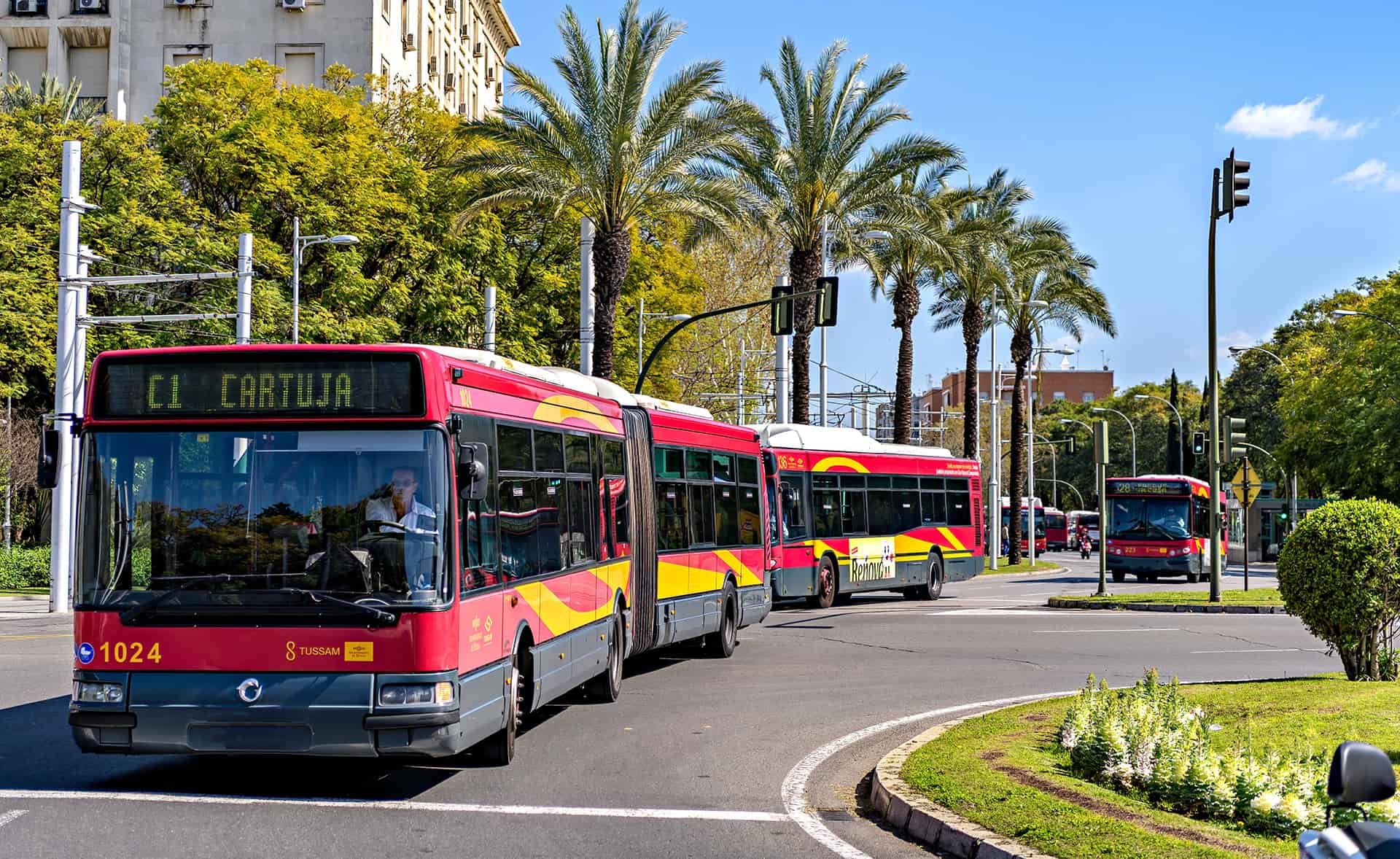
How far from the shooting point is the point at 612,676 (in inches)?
566

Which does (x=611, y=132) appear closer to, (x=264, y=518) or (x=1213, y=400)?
(x=1213, y=400)

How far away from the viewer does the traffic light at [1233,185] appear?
25.7m

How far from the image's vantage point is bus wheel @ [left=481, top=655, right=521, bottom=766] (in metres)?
10.5

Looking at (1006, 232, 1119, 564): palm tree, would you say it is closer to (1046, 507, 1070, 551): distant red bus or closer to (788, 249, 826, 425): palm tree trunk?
(788, 249, 826, 425): palm tree trunk

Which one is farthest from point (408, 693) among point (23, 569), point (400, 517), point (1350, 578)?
point (23, 569)

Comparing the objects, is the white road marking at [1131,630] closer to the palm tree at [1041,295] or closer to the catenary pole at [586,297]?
the catenary pole at [586,297]

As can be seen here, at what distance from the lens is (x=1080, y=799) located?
865cm

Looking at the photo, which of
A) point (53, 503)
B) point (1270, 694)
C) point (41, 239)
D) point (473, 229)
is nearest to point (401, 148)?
point (473, 229)

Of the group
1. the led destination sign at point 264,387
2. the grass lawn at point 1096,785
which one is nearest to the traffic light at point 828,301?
the grass lawn at point 1096,785

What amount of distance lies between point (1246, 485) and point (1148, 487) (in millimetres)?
10844

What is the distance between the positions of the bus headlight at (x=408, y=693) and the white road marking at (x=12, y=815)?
82.4 inches

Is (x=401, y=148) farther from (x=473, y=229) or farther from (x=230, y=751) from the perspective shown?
(x=230, y=751)

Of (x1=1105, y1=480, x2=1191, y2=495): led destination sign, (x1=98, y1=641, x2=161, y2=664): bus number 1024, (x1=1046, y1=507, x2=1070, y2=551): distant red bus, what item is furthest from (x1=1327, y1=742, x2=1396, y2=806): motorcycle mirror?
(x1=1046, y1=507, x2=1070, y2=551): distant red bus

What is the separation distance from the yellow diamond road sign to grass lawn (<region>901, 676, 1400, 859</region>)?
1867 centimetres
